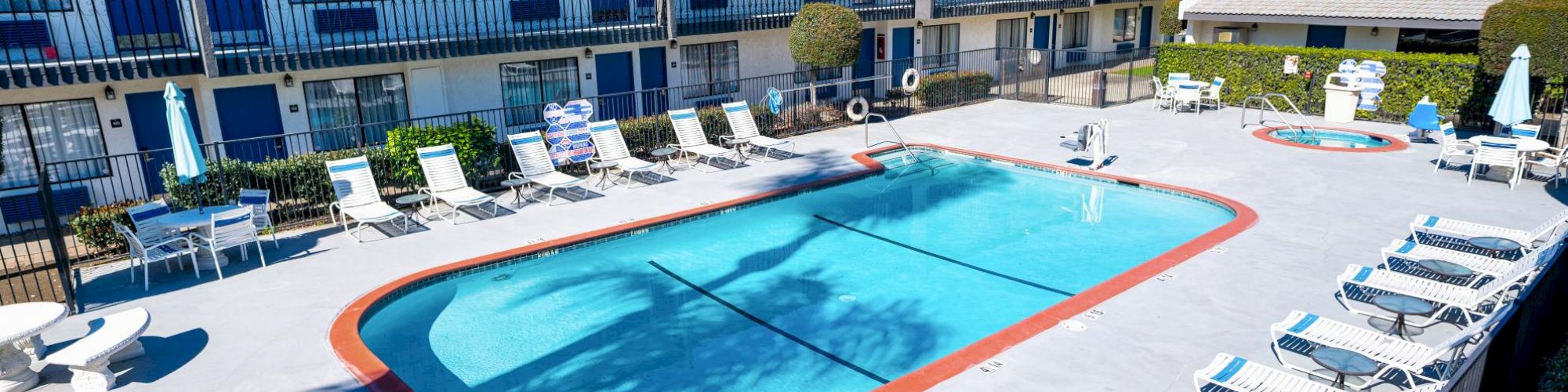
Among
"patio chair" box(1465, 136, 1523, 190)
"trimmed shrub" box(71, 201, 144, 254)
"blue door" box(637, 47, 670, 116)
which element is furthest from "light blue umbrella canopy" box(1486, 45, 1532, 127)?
"trimmed shrub" box(71, 201, 144, 254)

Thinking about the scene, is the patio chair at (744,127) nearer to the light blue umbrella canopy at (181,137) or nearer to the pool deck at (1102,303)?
the pool deck at (1102,303)

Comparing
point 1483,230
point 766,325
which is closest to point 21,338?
point 766,325

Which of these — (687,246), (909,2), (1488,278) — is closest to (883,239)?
(687,246)

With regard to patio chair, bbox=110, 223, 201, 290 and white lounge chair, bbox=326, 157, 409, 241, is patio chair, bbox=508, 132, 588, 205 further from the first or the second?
patio chair, bbox=110, 223, 201, 290

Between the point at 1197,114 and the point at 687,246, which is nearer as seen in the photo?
the point at 687,246

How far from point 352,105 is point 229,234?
6938mm

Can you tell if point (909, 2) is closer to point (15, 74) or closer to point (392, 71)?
point (392, 71)

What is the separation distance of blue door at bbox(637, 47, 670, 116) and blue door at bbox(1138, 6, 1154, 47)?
22842 millimetres

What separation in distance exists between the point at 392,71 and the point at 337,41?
1.14 meters

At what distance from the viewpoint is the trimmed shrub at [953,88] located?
2322 centimetres

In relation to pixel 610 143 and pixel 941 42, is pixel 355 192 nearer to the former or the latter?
pixel 610 143

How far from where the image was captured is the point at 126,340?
8.30 metres

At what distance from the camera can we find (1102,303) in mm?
9852

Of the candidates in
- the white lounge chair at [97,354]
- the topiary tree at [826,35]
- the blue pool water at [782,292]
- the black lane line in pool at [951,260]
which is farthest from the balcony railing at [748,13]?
the white lounge chair at [97,354]
